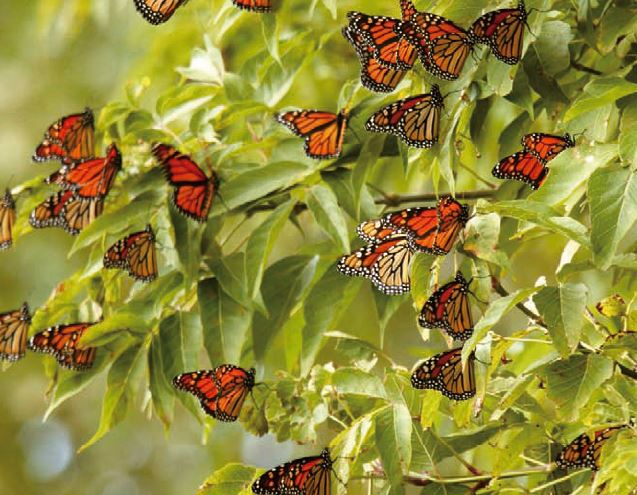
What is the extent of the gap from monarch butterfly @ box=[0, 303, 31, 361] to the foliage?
112mm

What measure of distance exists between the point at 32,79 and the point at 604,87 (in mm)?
6717

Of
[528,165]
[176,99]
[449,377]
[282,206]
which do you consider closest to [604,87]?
[528,165]

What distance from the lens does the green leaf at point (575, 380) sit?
6.31 feet

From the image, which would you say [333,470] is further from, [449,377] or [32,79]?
[32,79]

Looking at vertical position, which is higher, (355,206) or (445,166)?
(355,206)

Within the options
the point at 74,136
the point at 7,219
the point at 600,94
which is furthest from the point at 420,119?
the point at 7,219

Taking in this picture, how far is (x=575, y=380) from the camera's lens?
194 centimetres

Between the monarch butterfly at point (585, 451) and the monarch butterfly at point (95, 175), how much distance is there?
3.84ft

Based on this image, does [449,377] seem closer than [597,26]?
Yes

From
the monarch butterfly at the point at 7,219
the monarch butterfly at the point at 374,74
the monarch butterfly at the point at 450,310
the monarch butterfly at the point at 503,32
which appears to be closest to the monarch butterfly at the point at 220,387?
the monarch butterfly at the point at 450,310

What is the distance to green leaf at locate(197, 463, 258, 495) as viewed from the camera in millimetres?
2289

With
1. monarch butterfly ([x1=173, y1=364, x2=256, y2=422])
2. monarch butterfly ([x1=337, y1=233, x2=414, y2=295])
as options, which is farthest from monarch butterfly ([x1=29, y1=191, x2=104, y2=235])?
monarch butterfly ([x1=337, y1=233, x2=414, y2=295])

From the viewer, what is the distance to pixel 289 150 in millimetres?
2740

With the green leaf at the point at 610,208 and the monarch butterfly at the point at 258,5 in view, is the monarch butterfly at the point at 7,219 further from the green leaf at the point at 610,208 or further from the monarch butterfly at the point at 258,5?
the green leaf at the point at 610,208
